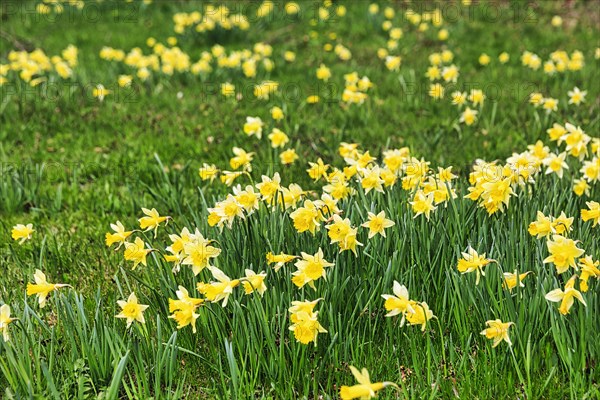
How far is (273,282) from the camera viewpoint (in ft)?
7.94

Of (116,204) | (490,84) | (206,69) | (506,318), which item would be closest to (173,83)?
(206,69)

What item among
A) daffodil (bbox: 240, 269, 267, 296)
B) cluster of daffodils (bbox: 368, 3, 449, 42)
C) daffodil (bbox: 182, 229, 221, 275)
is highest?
cluster of daffodils (bbox: 368, 3, 449, 42)

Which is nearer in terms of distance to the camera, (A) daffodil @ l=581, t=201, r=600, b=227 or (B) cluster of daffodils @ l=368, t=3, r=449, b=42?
(A) daffodil @ l=581, t=201, r=600, b=227

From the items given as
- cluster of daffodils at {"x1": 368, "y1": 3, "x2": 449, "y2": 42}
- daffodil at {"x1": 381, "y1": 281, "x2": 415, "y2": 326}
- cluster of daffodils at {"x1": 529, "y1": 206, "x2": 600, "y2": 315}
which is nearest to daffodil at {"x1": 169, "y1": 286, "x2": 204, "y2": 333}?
daffodil at {"x1": 381, "y1": 281, "x2": 415, "y2": 326}

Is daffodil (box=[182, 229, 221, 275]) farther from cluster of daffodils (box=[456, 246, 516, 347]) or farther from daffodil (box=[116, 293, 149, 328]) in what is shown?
cluster of daffodils (box=[456, 246, 516, 347])

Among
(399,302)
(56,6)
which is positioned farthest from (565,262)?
(56,6)

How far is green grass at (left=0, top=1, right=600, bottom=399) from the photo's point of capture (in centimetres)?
221

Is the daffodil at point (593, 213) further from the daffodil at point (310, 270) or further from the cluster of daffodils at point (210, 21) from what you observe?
the cluster of daffodils at point (210, 21)

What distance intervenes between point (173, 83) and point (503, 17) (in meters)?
4.31

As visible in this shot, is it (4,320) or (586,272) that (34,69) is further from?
(586,272)

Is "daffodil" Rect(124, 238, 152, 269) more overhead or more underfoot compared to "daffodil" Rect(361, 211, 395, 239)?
more underfoot

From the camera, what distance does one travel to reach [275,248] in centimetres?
261

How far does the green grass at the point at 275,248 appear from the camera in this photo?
221 cm

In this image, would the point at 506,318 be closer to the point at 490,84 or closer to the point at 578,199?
the point at 578,199
